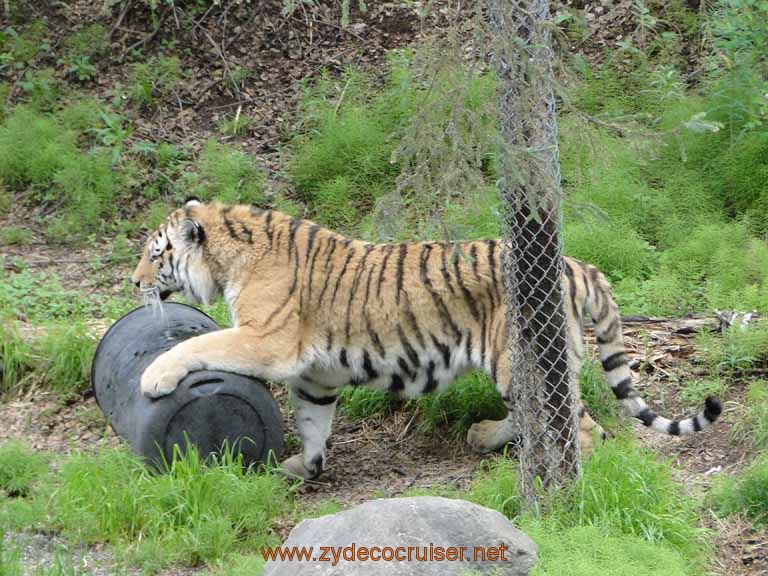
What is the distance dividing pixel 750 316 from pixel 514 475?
2302 millimetres

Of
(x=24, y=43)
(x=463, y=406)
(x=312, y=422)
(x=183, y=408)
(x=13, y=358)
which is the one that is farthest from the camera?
(x=24, y=43)

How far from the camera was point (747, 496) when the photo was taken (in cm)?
541

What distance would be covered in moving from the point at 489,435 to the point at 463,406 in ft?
1.28

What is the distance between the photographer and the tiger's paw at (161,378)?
5.76 m

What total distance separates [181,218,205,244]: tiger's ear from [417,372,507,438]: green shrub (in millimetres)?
1651

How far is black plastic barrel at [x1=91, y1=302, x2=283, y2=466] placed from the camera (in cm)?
575

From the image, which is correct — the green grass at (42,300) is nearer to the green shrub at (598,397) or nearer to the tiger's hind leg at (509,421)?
the tiger's hind leg at (509,421)

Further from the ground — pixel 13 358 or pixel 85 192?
pixel 85 192

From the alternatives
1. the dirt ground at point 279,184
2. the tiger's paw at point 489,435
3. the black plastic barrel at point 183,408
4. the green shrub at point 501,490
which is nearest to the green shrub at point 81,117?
the dirt ground at point 279,184

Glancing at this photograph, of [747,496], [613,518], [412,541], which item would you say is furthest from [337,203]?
[412,541]

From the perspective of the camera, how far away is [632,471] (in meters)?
5.22

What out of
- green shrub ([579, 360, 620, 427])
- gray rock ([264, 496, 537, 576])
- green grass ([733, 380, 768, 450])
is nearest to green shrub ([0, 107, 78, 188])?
green shrub ([579, 360, 620, 427])

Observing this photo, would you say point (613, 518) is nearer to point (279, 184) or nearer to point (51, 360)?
point (51, 360)

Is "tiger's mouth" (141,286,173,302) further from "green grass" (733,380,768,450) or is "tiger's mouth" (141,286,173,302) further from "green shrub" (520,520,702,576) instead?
"green grass" (733,380,768,450)
